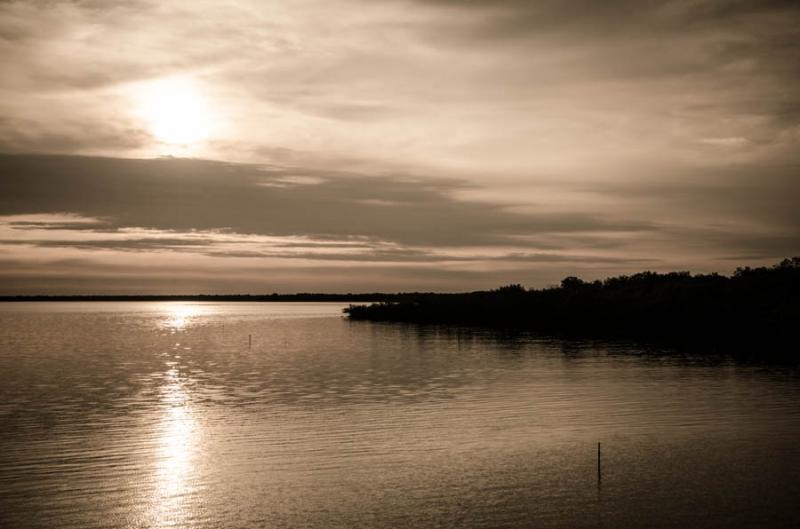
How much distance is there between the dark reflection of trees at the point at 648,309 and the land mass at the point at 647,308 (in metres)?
0.11

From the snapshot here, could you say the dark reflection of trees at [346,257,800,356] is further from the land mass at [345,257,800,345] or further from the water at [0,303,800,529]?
the water at [0,303,800,529]

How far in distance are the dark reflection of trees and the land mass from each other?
0.11 metres

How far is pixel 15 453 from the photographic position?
1132 inches

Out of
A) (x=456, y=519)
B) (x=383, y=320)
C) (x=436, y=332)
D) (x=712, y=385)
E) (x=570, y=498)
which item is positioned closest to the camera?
(x=456, y=519)

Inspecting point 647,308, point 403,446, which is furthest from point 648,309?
point 403,446

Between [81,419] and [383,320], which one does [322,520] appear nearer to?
[81,419]

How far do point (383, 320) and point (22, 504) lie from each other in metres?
127

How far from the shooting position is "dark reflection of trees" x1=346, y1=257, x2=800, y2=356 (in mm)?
87562

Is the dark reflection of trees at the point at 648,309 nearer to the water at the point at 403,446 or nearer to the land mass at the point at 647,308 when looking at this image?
the land mass at the point at 647,308

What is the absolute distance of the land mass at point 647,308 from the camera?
89.1 meters

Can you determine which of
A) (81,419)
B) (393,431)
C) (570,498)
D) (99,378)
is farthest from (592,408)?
(99,378)

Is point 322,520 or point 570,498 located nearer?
point 322,520

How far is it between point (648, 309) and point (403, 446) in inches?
3505

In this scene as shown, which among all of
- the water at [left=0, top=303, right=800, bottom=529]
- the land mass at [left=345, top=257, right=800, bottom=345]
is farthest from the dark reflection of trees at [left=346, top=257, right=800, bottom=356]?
the water at [left=0, top=303, right=800, bottom=529]
